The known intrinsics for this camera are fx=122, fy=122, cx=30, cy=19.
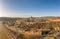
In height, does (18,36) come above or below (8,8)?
below

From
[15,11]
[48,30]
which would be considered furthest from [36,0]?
[48,30]

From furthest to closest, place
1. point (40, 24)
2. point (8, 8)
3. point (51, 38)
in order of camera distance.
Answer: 1. point (8, 8)
2. point (40, 24)
3. point (51, 38)

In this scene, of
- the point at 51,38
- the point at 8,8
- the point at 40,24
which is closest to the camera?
the point at 51,38

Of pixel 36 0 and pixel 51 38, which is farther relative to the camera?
pixel 36 0

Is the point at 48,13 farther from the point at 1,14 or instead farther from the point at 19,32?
the point at 1,14

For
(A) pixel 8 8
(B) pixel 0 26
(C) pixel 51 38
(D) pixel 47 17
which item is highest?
(A) pixel 8 8

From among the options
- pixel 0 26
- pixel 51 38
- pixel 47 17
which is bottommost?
pixel 51 38

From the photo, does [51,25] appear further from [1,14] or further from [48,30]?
[1,14]

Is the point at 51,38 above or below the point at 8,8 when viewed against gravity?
below

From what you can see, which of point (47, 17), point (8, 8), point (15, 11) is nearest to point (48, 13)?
point (47, 17)
